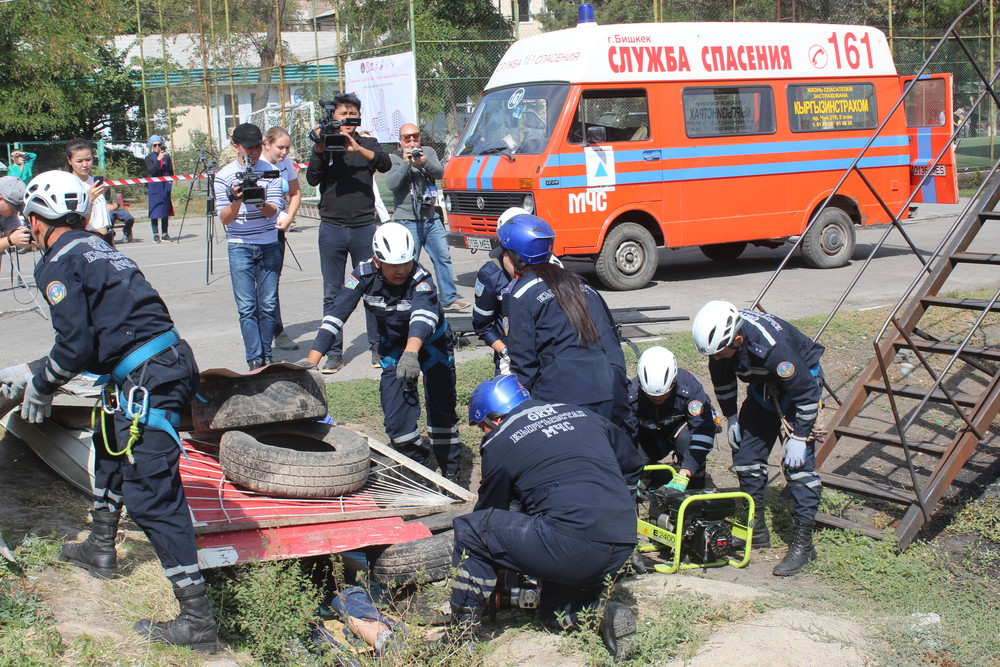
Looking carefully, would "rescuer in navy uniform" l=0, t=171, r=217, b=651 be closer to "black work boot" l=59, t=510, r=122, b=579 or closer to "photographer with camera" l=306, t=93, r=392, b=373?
"black work boot" l=59, t=510, r=122, b=579

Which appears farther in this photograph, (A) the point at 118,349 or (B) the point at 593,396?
(B) the point at 593,396

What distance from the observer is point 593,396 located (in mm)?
5051

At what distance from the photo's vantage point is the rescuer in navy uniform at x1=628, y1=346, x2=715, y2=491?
594cm

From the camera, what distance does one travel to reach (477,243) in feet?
38.4

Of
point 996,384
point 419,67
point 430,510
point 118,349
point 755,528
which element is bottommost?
A: point 755,528

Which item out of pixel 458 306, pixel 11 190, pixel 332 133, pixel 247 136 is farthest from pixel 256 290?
pixel 11 190

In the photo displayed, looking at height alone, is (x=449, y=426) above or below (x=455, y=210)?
below

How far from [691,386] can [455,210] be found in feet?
21.3

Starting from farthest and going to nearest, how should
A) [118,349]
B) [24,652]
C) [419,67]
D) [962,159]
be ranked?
[962,159], [419,67], [118,349], [24,652]

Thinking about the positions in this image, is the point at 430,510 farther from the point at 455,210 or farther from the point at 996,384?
the point at 455,210

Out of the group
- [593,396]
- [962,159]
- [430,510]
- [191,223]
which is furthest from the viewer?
[962,159]

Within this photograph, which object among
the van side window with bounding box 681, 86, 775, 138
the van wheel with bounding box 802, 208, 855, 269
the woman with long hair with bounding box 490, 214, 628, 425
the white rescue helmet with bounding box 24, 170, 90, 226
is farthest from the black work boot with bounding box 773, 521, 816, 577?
the van wheel with bounding box 802, 208, 855, 269

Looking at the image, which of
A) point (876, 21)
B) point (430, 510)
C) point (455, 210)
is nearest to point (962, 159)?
point (876, 21)

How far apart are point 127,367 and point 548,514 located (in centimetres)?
194
